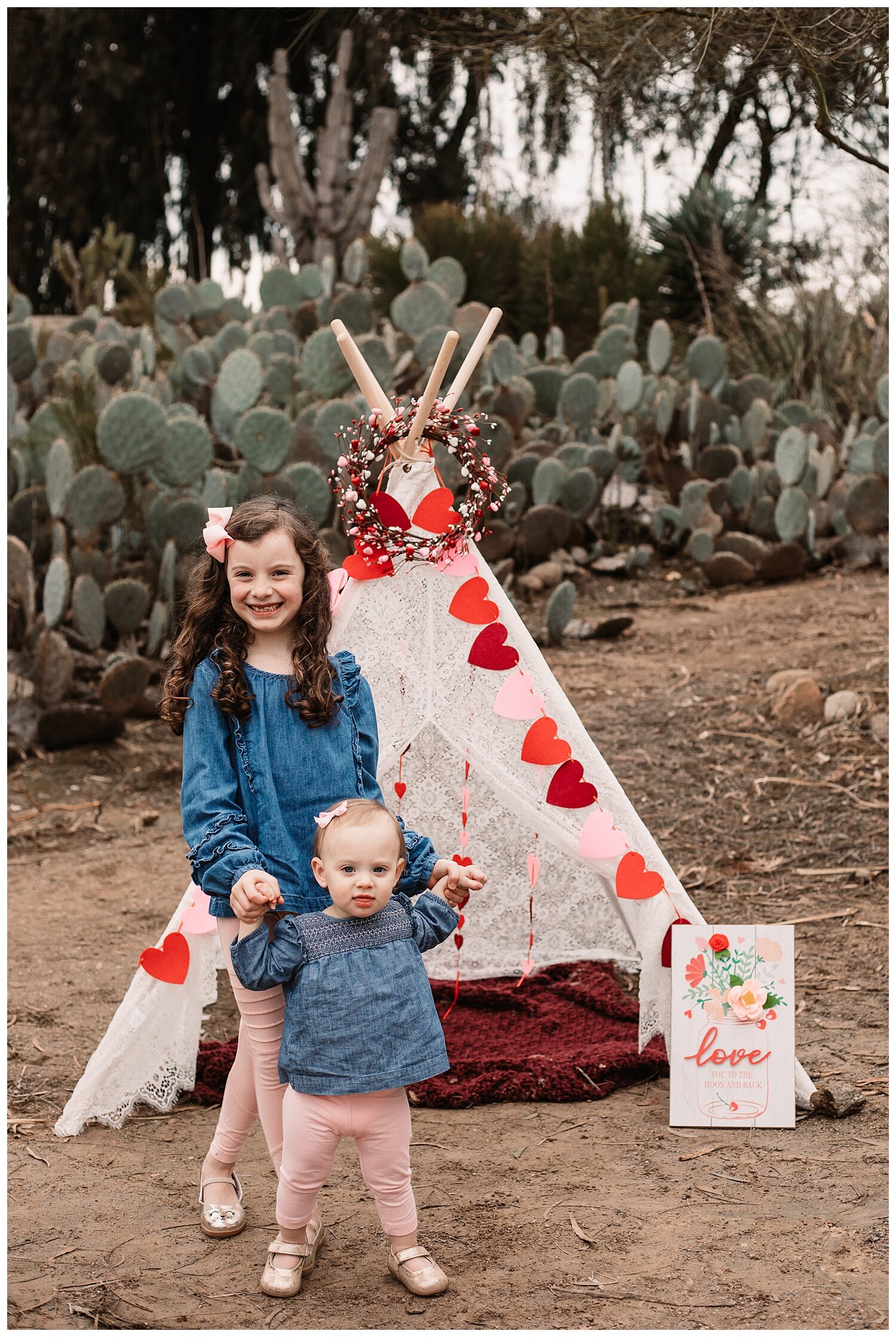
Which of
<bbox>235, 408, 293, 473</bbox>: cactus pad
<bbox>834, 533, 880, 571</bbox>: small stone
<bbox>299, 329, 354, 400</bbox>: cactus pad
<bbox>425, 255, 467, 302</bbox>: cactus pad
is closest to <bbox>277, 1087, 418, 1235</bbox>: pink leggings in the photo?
<bbox>235, 408, 293, 473</bbox>: cactus pad

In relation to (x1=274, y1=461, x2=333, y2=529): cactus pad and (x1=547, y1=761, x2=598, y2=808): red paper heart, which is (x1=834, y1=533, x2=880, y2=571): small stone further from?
(x1=547, y1=761, x2=598, y2=808): red paper heart

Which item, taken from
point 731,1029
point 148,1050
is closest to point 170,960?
point 148,1050

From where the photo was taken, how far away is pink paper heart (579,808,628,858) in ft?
8.73

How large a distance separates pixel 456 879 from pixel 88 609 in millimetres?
3506

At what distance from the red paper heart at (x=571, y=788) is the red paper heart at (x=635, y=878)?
0.14 metres

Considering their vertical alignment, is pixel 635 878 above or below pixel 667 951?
above

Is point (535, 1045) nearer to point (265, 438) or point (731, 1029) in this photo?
point (731, 1029)

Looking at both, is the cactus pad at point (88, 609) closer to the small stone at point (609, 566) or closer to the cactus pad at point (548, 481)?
the cactus pad at point (548, 481)

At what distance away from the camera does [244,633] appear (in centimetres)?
222

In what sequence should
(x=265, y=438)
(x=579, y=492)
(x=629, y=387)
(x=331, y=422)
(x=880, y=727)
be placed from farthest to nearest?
(x=629, y=387) → (x=579, y=492) → (x=331, y=422) → (x=265, y=438) → (x=880, y=727)

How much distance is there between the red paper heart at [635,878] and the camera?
2643 mm

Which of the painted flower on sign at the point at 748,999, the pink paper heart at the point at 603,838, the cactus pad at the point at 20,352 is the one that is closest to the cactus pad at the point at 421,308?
the cactus pad at the point at 20,352

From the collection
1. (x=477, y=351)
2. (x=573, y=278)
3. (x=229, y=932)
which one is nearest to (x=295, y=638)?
(x=229, y=932)

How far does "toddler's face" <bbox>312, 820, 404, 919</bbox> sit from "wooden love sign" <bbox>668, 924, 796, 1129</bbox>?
34.8 inches
